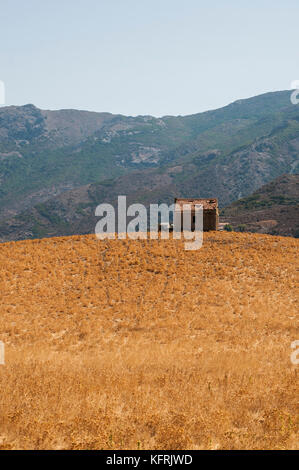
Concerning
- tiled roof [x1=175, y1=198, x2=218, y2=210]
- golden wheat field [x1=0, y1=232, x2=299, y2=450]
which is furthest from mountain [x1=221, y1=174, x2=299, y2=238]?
golden wheat field [x1=0, y1=232, x2=299, y2=450]

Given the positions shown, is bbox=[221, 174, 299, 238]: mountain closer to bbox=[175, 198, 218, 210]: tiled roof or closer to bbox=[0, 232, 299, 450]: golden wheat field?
bbox=[175, 198, 218, 210]: tiled roof

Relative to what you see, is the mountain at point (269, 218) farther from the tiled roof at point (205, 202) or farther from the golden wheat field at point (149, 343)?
the golden wheat field at point (149, 343)

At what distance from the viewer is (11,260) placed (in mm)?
35844

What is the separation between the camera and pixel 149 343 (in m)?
19.3

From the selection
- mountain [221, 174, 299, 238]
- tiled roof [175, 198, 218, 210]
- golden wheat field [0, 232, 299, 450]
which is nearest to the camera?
golden wheat field [0, 232, 299, 450]

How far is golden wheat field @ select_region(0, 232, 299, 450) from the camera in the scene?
26.0 ft

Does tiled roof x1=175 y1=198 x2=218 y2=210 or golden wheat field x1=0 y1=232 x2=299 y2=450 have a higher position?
tiled roof x1=175 y1=198 x2=218 y2=210

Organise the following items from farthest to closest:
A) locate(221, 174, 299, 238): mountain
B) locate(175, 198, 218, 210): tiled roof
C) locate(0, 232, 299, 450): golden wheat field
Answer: locate(221, 174, 299, 238): mountain, locate(175, 198, 218, 210): tiled roof, locate(0, 232, 299, 450): golden wheat field

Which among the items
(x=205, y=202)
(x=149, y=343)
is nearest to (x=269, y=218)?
(x=205, y=202)

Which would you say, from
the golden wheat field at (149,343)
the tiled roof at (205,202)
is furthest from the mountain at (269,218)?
the golden wheat field at (149,343)

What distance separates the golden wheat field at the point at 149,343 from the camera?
7.92m
